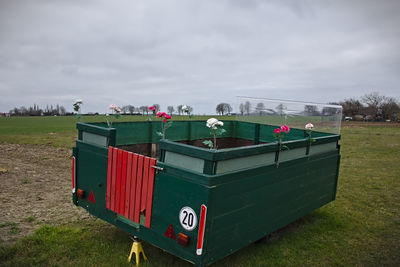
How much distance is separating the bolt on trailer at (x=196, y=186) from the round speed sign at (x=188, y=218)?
10mm

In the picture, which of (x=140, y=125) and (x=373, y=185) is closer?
(x=140, y=125)

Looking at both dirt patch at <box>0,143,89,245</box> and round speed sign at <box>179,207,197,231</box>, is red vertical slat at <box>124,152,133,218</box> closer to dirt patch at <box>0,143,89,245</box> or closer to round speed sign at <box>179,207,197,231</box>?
round speed sign at <box>179,207,197,231</box>

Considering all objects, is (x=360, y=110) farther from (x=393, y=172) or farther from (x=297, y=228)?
(x=297, y=228)

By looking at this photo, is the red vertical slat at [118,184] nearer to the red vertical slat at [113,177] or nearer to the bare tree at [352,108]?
the red vertical slat at [113,177]

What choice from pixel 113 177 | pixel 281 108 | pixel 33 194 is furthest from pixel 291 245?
pixel 33 194

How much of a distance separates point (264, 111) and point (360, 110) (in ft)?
156

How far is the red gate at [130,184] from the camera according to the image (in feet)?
11.4

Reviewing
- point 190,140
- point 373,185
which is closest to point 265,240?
point 190,140

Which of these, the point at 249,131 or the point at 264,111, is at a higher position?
the point at 264,111

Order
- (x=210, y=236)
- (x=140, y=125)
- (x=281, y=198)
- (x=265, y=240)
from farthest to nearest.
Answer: (x=140, y=125)
(x=265, y=240)
(x=281, y=198)
(x=210, y=236)

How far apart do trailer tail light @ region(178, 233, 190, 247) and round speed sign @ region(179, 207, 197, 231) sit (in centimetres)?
8

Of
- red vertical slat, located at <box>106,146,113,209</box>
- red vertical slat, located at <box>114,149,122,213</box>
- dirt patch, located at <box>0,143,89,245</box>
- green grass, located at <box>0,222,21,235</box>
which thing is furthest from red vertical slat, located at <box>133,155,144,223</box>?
green grass, located at <box>0,222,21,235</box>

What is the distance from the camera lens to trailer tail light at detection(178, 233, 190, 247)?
3.12 metres

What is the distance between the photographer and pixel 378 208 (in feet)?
22.1
